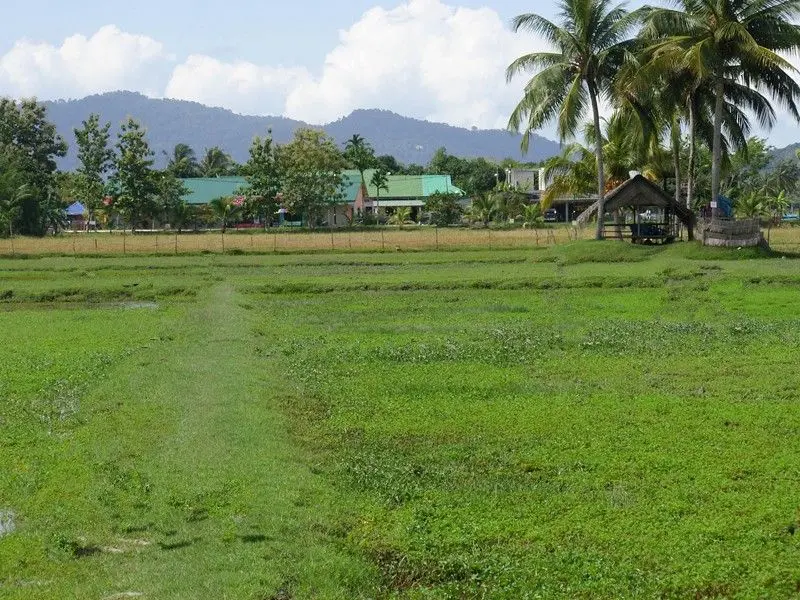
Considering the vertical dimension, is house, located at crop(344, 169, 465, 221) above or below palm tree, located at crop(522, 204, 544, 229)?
above

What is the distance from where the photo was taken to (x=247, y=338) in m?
20.1

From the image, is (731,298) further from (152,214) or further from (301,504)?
(152,214)

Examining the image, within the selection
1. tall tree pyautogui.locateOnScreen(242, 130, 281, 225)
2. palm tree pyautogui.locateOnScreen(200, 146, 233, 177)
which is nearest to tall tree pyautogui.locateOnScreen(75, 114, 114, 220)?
tall tree pyautogui.locateOnScreen(242, 130, 281, 225)

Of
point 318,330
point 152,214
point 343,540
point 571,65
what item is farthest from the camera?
point 152,214

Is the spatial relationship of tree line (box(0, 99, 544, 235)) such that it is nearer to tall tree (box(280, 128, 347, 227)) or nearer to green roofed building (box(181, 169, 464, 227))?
tall tree (box(280, 128, 347, 227))

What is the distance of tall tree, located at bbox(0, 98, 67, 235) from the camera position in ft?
241

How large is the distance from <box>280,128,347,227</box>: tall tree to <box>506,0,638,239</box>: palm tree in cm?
3054

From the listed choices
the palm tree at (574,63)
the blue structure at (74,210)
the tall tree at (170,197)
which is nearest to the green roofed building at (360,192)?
the tall tree at (170,197)

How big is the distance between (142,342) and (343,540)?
12.7 meters

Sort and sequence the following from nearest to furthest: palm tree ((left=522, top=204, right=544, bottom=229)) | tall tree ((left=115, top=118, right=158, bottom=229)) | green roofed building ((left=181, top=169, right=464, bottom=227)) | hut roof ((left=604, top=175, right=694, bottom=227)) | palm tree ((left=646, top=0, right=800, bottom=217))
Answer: palm tree ((left=646, top=0, right=800, bottom=217))
hut roof ((left=604, top=175, right=694, bottom=227))
palm tree ((left=522, top=204, right=544, bottom=229))
tall tree ((left=115, top=118, right=158, bottom=229))
green roofed building ((left=181, top=169, right=464, bottom=227))

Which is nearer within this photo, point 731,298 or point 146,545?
point 146,545

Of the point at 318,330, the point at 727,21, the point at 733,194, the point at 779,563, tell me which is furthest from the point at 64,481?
the point at 733,194

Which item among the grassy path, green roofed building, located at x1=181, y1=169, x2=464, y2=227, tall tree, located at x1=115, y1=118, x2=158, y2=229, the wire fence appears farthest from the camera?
green roofed building, located at x1=181, y1=169, x2=464, y2=227

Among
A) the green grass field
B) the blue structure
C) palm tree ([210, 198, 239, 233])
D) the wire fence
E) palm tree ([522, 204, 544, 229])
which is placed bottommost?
the green grass field
